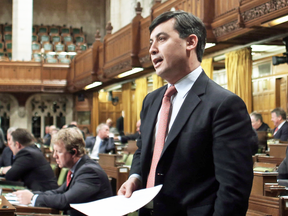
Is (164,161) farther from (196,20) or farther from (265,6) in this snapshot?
(265,6)

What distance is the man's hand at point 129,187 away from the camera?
1635 millimetres

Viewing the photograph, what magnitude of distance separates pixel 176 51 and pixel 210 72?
25.6ft

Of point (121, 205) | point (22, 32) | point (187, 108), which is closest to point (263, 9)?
point (187, 108)

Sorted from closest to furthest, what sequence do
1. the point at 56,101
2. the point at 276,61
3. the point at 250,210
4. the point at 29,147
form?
1. the point at 250,210
2. the point at 29,147
3. the point at 276,61
4. the point at 56,101

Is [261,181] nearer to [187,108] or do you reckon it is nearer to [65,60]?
[187,108]

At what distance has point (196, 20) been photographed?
1.65 m

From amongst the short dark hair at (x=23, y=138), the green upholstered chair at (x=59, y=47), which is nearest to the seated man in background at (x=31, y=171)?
the short dark hair at (x=23, y=138)

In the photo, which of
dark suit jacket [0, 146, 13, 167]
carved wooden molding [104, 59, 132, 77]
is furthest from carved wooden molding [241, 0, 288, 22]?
carved wooden molding [104, 59, 132, 77]

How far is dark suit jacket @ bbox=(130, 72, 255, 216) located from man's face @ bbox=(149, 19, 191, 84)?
11cm

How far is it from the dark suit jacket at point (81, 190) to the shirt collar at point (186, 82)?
181 cm

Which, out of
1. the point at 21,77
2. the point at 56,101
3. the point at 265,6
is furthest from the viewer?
the point at 56,101

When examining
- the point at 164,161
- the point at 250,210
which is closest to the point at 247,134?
the point at 164,161

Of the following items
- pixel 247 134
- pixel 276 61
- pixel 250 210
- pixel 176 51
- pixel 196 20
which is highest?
pixel 276 61

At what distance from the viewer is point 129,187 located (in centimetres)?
165
